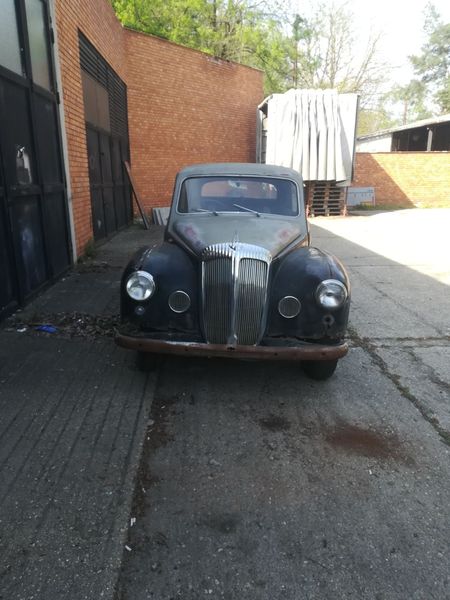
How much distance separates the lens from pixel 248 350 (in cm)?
310

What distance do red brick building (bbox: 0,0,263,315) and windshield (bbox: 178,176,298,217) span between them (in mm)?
2076

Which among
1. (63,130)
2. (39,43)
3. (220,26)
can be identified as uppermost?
(220,26)

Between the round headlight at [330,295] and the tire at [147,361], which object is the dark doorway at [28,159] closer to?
the tire at [147,361]

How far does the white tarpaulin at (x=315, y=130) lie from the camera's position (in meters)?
14.6

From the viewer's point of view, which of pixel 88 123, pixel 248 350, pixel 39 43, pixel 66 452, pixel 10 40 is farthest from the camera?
pixel 88 123

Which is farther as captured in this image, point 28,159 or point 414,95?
point 414,95

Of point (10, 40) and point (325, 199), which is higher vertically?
point (10, 40)

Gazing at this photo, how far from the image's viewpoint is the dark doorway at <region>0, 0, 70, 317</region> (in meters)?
4.89

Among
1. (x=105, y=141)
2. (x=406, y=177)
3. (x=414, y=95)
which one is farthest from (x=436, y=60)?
(x=105, y=141)

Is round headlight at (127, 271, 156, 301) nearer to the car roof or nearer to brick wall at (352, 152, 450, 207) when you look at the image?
the car roof

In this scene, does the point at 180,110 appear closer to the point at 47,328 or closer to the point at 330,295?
the point at 47,328

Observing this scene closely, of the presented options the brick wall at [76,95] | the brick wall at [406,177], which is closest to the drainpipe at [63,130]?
the brick wall at [76,95]

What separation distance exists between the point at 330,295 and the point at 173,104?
1389 centimetres

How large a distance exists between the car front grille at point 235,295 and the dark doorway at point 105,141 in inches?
259
